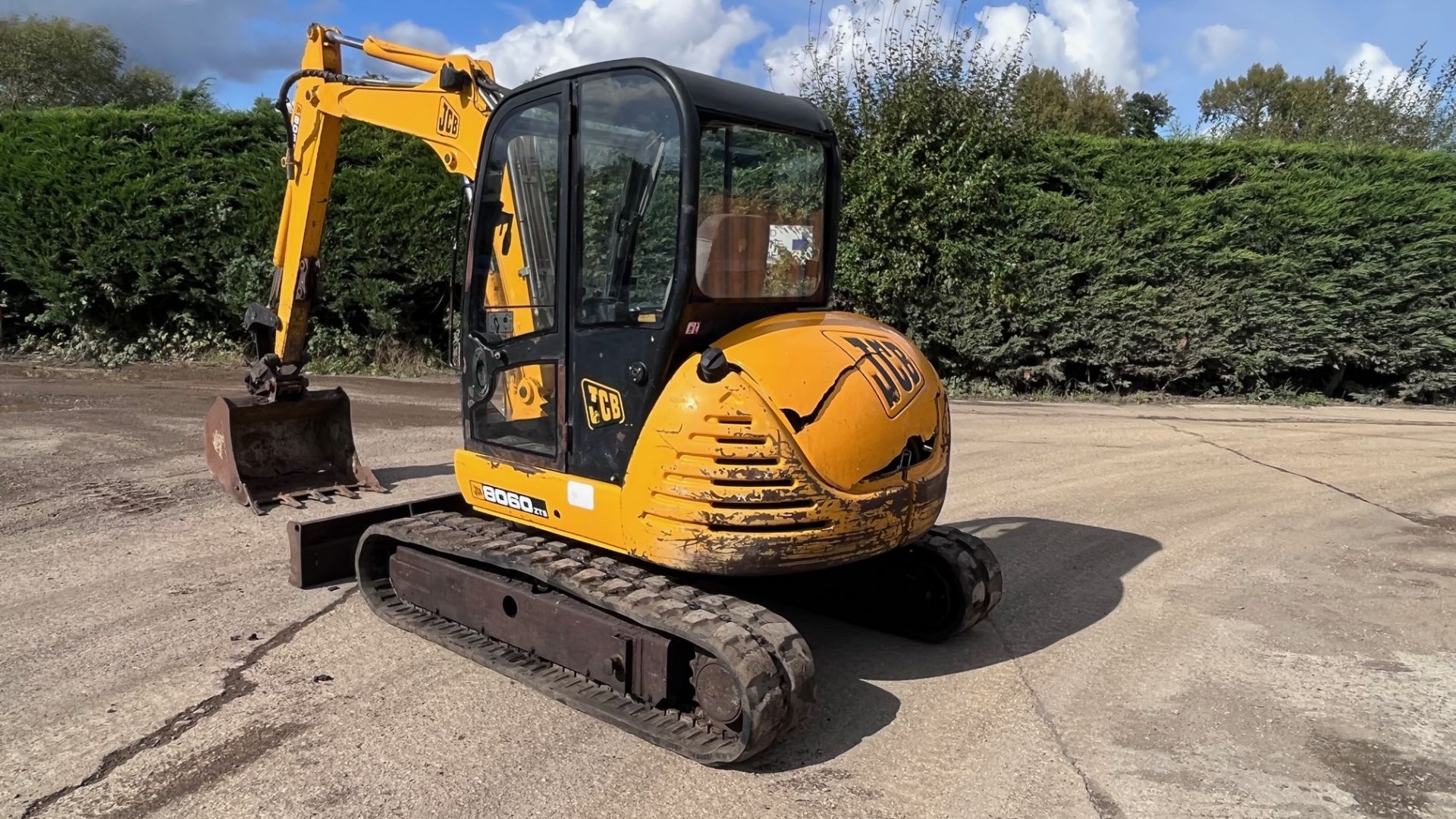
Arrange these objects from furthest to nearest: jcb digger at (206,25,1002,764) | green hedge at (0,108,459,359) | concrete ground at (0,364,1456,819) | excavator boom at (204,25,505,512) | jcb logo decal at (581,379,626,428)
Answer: green hedge at (0,108,459,359), excavator boom at (204,25,505,512), jcb logo decal at (581,379,626,428), jcb digger at (206,25,1002,764), concrete ground at (0,364,1456,819)

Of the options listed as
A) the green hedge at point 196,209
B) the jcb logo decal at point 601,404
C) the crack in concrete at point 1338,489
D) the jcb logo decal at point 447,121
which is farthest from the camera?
the green hedge at point 196,209

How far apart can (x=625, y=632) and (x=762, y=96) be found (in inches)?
90.3

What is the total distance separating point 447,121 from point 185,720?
3220 mm

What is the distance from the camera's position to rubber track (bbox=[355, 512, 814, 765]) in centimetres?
342

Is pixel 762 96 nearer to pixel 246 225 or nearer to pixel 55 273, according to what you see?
pixel 246 225

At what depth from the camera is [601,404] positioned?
404 cm

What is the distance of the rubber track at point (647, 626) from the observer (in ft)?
11.2

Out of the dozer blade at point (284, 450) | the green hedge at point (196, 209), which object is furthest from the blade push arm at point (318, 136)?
the green hedge at point (196, 209)

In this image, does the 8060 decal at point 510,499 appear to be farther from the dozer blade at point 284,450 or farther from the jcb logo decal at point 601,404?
the dozer blade at point 284,450

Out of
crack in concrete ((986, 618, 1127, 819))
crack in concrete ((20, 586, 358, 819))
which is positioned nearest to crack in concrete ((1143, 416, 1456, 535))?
crack in concrete ((986, 618, 1127, 819))

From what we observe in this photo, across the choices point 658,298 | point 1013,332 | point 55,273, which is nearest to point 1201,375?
point 1013,332

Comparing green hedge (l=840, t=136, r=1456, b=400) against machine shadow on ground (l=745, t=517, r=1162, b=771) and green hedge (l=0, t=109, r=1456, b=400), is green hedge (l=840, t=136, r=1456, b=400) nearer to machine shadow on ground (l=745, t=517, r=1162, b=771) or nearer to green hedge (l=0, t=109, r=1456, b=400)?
green hedge (l=0, t=109, r=1456, b=400)

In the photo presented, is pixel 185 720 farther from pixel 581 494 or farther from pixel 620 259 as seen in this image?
pixel 620 259

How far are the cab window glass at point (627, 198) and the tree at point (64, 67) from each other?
32357 mm
